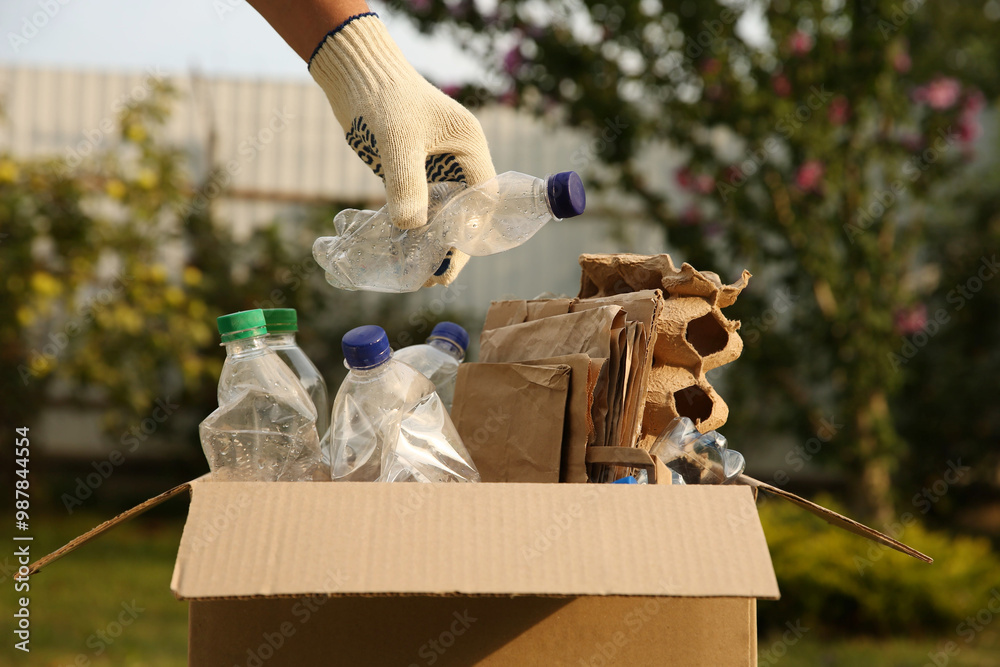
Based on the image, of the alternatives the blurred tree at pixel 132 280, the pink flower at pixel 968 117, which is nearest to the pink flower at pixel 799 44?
the pink flower at pixel 968 117

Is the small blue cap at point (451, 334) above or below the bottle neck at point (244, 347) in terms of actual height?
below

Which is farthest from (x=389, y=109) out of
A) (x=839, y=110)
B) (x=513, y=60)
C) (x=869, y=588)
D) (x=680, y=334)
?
(x=839, y=110)

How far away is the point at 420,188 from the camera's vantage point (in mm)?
1255

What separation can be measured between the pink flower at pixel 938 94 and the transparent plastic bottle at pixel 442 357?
3321mm

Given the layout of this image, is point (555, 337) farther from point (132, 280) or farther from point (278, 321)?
point (132, 280)

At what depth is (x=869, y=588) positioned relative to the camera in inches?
126

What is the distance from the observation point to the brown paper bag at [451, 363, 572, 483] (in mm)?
1216

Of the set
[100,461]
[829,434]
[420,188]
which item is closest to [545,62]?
[829,434]

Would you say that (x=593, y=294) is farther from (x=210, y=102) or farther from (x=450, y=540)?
(x=210, y=102)

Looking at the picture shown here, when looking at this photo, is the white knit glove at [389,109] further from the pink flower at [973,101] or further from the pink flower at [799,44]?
the pink flower at [973,101]

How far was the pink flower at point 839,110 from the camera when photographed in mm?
3617

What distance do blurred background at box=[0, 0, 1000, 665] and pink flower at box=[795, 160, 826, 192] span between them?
0.01 metres

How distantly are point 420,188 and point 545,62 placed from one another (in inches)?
98.6

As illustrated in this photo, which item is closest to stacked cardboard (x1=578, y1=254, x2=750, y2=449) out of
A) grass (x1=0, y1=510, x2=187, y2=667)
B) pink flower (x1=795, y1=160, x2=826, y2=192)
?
grass (x1=0, y1=510, x2=187, y2=667)
